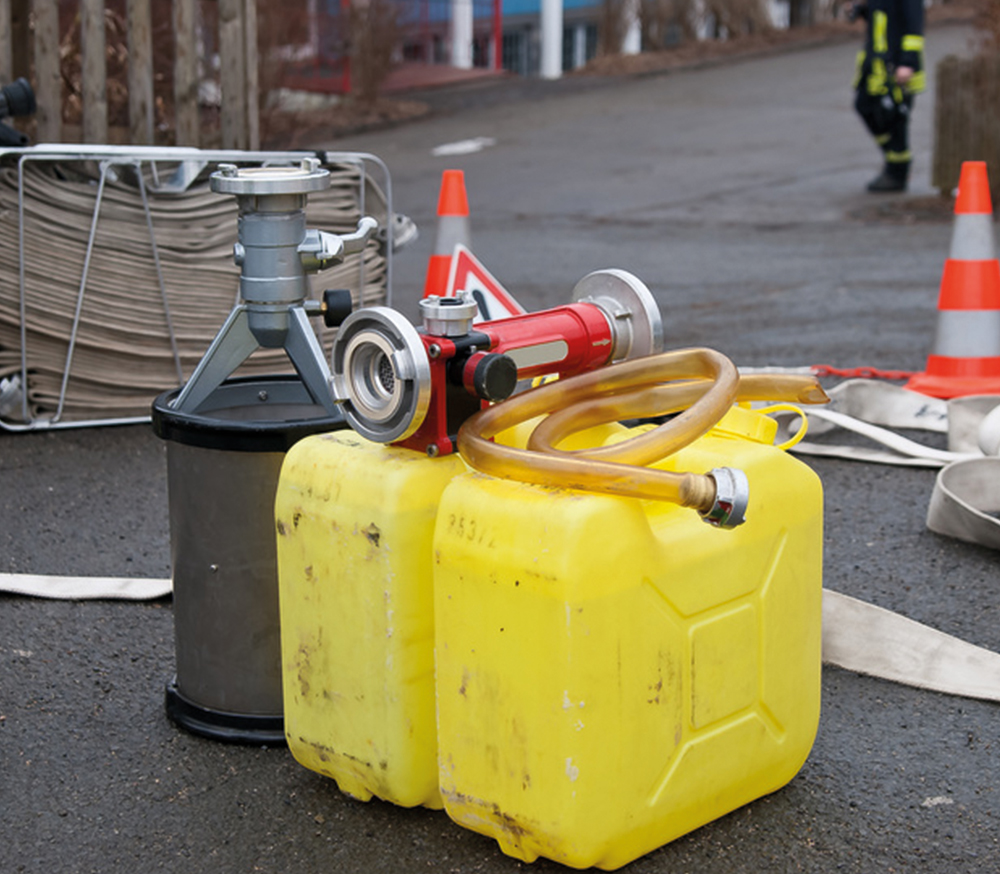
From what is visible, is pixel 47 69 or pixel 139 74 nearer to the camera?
pixel 47 69

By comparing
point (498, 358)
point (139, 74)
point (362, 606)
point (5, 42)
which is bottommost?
point (362, 606)

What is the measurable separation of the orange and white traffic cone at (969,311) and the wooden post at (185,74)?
10.7ft

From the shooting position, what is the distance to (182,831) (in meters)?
2.60

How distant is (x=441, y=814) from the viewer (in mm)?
2662

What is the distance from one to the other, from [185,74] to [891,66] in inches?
265

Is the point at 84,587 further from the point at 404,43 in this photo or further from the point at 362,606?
the point at 404,43

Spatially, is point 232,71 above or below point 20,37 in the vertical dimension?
below

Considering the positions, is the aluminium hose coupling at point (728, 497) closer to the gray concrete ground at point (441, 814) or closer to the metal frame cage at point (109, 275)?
the gray concrete ground at point (441, 814)

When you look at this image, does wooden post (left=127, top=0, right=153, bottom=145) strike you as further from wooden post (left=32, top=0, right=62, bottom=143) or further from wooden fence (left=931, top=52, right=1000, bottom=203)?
wooden fence (left=931, top=52, right=1000, bottom=203)

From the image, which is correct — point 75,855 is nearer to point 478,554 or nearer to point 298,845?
point 298,845

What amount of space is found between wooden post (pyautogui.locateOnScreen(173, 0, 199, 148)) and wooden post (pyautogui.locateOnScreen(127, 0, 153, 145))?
128mm

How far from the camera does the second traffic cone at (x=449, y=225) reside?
5.69 metres

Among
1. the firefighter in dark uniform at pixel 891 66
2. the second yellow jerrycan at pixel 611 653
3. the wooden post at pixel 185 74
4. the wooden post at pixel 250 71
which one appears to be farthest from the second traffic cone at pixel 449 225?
the firefighter in dark uniform at pixel 891 66

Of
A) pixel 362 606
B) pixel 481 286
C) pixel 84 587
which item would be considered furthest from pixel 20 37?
pixel 362 606
